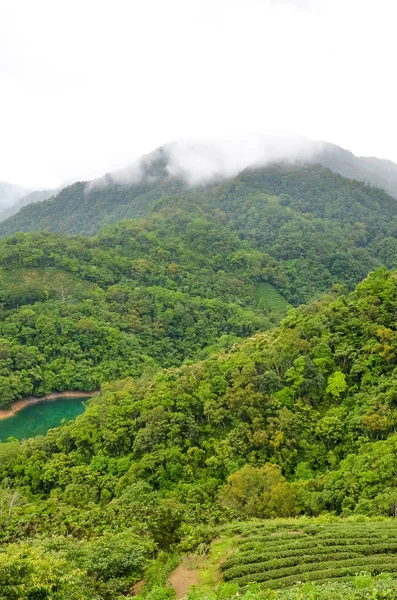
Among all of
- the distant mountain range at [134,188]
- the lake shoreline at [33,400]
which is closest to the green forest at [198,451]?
the lake shoreline at [33,400]

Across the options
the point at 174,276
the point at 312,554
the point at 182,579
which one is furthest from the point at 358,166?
the point at 182,579

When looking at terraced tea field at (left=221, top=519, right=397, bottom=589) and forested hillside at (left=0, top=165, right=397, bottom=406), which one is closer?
terraced tea field at (left=221, top=519, right=397, bottom=589)

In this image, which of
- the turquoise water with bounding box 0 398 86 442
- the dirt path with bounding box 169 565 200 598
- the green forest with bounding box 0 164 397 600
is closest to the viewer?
the green forest with bounding box 0 164 397 600

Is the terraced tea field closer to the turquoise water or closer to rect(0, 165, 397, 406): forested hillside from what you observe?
the turquoise water

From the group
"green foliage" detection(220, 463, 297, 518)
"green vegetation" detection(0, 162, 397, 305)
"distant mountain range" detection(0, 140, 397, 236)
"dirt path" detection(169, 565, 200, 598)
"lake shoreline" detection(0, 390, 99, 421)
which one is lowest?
"lake shoreline" detection(0, 390, 99, 421)

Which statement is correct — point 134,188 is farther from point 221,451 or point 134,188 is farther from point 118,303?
point 221,451

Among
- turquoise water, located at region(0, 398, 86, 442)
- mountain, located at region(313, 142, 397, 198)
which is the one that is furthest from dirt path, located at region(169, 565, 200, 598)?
mountain, located at region(313, 142, 397, 198)

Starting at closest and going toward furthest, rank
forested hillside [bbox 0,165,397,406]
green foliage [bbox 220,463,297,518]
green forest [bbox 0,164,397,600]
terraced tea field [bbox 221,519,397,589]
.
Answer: terraced tea field [bbox 221,519,397,589] < green forest [bbox 0,164,397,600] < green foliage [bbox 220,463,297,518] < forested hillside [bbox 0,165,397,406]

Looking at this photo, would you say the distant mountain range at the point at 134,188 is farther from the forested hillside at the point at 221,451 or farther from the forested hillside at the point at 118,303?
the forested hillside at the point at 221,451
